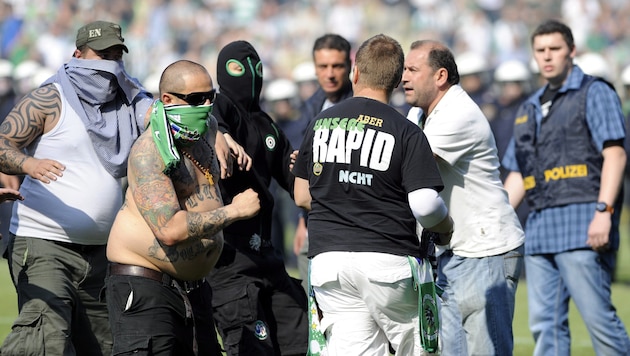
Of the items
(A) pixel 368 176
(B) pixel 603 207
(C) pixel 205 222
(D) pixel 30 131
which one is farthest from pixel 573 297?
(D) pixel 30 131

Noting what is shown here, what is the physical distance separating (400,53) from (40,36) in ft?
74.7

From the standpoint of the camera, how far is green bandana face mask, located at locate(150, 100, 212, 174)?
18.3 ft

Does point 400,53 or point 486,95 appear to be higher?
point 400,53

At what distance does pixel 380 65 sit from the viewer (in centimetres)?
585

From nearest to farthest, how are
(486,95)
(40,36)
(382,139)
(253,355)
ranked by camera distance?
(382,139), (253,355), (486,95), (40,36)

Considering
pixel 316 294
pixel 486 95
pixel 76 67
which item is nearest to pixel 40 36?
pixel 486 95

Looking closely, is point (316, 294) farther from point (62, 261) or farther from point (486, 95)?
point (486, 95)

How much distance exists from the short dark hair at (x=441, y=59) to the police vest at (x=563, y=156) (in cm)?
148

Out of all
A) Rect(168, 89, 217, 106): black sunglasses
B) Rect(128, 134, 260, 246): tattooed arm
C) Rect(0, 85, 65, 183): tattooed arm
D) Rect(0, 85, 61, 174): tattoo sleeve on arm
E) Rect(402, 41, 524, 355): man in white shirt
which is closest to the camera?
Rect(128, 134, 260, 246): tattooed arm

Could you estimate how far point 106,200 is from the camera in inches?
269

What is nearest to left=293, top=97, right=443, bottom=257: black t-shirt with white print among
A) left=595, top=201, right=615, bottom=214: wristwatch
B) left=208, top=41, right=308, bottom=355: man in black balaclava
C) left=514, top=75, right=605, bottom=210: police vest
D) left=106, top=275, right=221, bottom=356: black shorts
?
left=106, top=275, right=221, bottom=356: black shorts

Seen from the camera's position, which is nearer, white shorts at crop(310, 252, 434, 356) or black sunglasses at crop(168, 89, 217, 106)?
white shorts at crop(310, 252, 434, 356)

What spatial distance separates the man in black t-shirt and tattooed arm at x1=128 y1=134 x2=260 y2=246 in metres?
0.49

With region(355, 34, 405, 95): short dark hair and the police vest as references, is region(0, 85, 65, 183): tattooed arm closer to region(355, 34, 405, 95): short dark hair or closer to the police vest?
region(355, 34, 405, 95): short dark hair
